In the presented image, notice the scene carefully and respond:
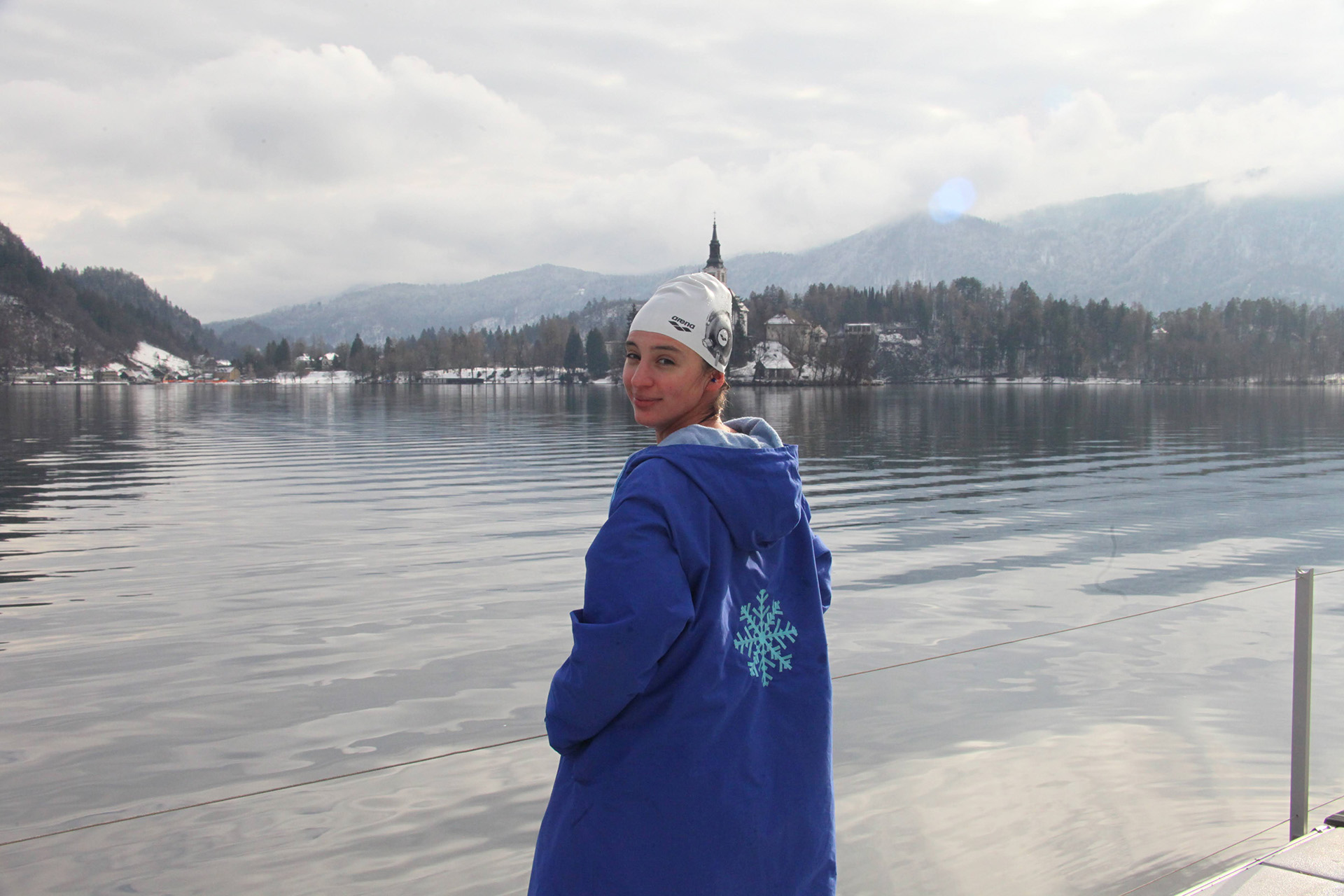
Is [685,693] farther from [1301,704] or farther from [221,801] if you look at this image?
[1301,704]

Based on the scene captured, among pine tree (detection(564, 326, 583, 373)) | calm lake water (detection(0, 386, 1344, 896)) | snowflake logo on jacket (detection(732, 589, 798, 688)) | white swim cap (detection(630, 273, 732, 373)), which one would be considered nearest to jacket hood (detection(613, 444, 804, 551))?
snowflake logo on jacket (detection(732, 589, 798, 688))

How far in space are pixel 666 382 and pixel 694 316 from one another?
0.53 feet

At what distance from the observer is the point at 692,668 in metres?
1.89

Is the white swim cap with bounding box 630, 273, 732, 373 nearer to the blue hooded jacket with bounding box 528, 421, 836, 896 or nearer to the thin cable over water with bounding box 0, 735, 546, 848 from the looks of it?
the blue hooded jacket with bounding box 528, 421, 836, 896

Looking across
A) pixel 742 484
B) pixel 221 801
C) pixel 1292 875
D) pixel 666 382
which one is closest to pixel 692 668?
pixel 742 484

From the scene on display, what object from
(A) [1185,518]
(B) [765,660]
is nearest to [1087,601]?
(A) [1185,518]

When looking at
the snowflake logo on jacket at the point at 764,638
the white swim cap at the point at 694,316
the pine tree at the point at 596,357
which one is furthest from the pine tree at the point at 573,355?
the snowflake logo on jacket at the point at 764,638

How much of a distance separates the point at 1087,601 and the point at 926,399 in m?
86.6

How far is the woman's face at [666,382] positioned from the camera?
2100mm

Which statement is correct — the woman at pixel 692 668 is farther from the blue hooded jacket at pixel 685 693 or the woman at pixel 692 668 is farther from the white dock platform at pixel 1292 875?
the white dock platform at pixel 1292 875

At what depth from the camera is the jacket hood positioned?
1.84 meters

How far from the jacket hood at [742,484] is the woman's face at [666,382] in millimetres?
209

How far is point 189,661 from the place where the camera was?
8484mm

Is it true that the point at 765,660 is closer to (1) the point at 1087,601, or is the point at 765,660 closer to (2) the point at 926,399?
(1) the point at 1087,601
